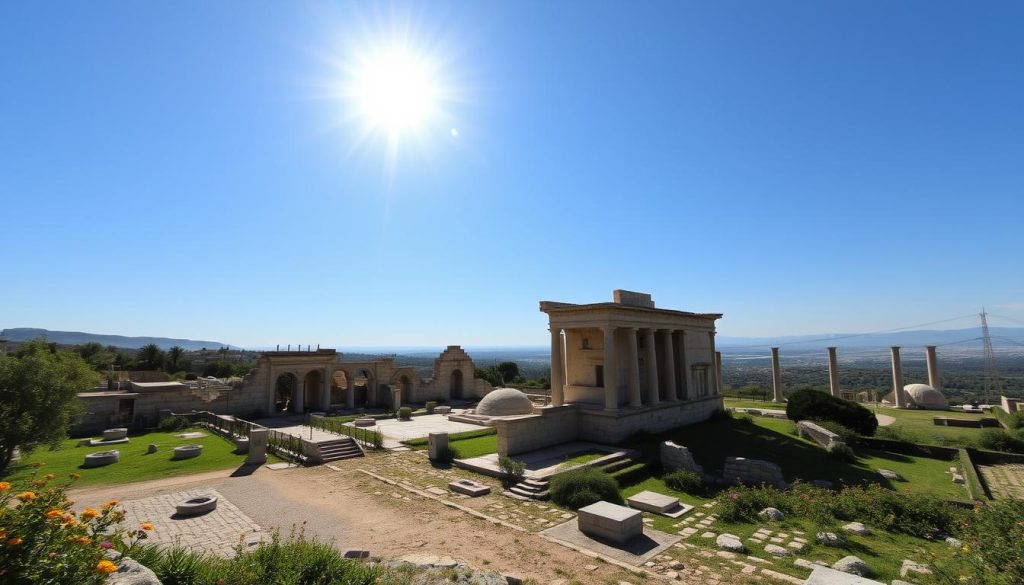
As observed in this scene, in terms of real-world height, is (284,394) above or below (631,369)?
below

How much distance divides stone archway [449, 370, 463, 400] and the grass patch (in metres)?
19.5

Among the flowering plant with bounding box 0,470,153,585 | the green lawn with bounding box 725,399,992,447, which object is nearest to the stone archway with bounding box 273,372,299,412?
the flowering plant with bounding box 0,470,153,585

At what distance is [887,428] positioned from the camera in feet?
98.3

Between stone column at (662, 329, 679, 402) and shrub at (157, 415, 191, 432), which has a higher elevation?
stone column at (662, 329, 679, 402)

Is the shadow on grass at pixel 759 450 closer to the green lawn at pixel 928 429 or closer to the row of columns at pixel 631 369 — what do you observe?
the row of columns at pixel 631 369

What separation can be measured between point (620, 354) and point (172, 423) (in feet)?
95.2

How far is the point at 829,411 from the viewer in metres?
30.0

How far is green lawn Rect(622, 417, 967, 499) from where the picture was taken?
20188mm

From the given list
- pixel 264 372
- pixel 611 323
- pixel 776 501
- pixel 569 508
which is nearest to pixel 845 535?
pixel 776 501

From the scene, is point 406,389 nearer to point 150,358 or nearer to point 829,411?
point 829,411

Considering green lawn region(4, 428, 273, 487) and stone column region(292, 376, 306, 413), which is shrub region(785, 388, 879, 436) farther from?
stone column region(292, 376, 306, 413)

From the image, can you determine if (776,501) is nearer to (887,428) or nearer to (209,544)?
(209,544)

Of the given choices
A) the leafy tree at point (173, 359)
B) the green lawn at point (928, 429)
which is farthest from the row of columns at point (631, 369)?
the leafy tree at point (173, 359)

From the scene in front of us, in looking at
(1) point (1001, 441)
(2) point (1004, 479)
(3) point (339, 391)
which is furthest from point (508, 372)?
(2) point (1004, 479)
